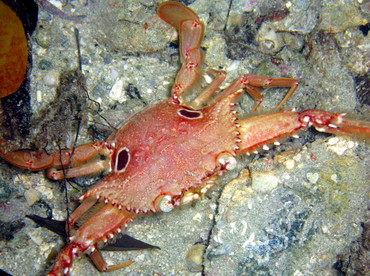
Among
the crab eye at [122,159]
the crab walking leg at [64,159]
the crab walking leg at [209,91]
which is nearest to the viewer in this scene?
the crab eye at [122,159]

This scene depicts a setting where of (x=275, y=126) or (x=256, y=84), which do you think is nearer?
(x=275, y=126)

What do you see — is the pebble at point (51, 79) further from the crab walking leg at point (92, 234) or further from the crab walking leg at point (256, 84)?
the crab walking leg at point (256, 84)

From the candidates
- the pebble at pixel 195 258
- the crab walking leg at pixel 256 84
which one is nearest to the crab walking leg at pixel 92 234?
the pebble at pixel 195 258

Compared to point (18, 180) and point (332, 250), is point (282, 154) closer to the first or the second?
point (332, 250)

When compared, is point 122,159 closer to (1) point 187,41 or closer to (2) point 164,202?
(2) point 164,202

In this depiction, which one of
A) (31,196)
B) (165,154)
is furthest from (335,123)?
(31,196)
